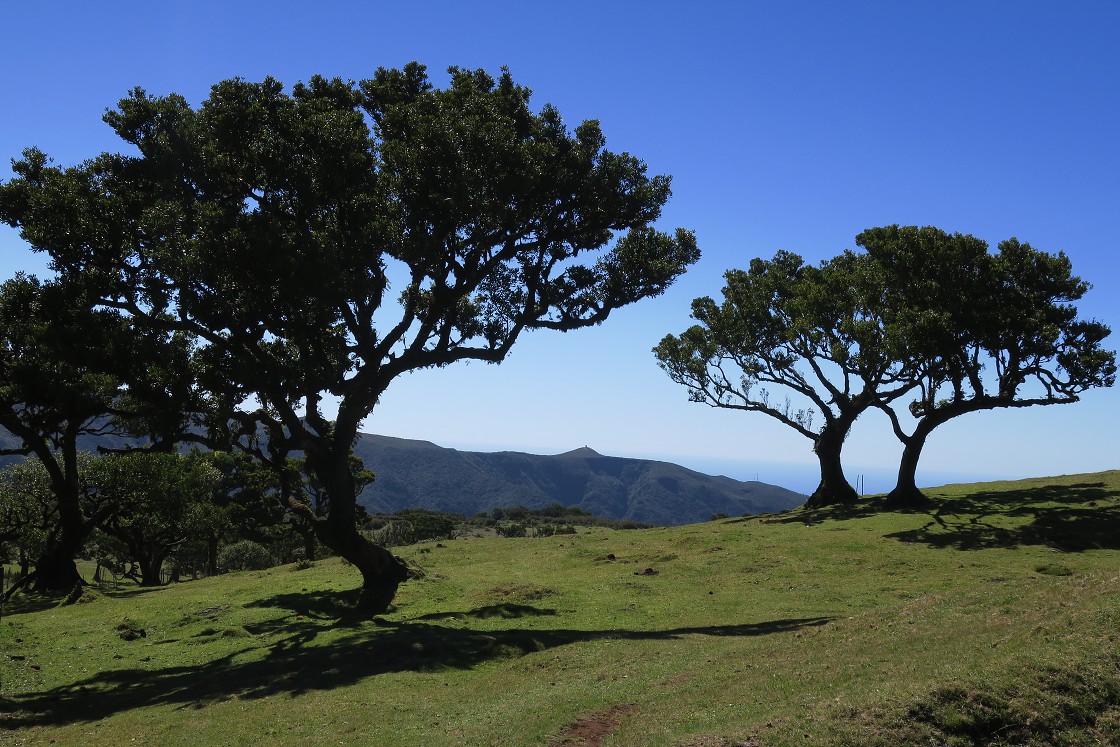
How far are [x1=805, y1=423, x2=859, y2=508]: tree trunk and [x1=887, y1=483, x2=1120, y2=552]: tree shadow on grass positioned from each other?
7176 millimetres

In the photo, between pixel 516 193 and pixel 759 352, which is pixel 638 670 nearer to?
pixel 516 193

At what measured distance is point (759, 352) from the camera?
5350 centimetres

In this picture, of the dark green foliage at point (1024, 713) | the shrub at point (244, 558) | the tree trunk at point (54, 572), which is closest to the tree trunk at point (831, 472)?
the dark green foliage at point (1024, 713)

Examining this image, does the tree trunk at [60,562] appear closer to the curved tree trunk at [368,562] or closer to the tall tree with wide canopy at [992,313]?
the curved tree trunk at [368,562]

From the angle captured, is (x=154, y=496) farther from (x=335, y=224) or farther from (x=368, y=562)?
(x=335, y=224)

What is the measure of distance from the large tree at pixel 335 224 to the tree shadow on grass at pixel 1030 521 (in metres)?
20.1

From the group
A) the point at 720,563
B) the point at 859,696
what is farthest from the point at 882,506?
the point at 859,696

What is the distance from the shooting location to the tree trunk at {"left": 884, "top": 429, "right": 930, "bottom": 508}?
147 feet

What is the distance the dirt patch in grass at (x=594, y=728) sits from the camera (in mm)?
11281

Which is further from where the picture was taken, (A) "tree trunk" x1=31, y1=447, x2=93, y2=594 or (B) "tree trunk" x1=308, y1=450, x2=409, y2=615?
(A) "tree trunk" x1=31, y1=447, x2=93, y2=594

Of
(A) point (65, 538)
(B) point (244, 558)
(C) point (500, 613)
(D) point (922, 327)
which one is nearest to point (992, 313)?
(D) point (922, 327)

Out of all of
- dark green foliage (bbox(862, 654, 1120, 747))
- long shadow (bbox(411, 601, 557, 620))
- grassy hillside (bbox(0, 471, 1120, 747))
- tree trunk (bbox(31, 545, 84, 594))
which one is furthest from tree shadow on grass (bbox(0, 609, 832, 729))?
tree trunk (bbox(31, 545, 84, 594))

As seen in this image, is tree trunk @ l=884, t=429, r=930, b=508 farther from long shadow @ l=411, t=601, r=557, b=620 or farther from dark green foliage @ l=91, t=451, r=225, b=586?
dark green foliage @ l=91, t=451, r=225, b=586

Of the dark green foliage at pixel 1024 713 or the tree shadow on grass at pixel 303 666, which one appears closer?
the dark green foliage at pixel 1024 713
